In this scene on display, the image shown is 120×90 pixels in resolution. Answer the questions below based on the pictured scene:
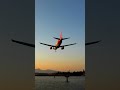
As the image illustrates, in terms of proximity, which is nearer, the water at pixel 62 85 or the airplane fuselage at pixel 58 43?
the airplane fuselage at pixel 58 43

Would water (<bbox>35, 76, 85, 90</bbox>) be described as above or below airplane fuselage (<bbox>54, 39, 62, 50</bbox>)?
below

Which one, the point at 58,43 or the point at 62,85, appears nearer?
the point at 58,43

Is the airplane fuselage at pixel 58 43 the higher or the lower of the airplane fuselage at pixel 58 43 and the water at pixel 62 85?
the higher

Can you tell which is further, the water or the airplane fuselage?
the water
